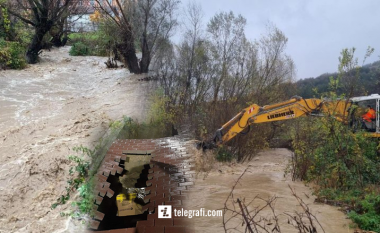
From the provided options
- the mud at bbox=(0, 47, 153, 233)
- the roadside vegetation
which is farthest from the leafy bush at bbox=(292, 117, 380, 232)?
the mud at bbox=(0, 47, 153, 233)

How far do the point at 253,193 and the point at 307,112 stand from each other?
299cm

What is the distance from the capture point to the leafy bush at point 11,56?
17.2m

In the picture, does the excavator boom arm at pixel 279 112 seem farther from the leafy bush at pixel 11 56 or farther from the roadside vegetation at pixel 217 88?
the leafy bush at pixel 11 56

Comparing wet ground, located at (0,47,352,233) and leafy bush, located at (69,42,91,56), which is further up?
leafy bush, located at (69,42,91,56)

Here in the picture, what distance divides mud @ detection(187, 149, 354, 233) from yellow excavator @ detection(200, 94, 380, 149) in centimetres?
112

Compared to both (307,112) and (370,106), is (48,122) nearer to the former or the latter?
(307,112)

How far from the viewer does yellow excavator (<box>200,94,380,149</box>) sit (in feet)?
30.1

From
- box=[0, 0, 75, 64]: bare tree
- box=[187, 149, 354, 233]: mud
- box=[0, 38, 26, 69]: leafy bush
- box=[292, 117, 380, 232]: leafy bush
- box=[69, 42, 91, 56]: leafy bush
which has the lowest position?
box=[187, 149, 354, 233]: mud

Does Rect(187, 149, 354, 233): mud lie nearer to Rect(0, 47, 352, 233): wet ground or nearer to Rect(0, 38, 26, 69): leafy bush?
Rect(0, 47, 352, 233): wet ground

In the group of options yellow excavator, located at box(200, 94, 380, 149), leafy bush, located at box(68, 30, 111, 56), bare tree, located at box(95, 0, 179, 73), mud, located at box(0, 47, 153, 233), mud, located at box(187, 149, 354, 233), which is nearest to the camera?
mud, located at box(0, 47, 153, 233)

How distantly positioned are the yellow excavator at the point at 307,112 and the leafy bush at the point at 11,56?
1123cm

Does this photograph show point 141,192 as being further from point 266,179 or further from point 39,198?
point 266,179

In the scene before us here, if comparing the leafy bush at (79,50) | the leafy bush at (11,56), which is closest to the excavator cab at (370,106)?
the leafy bush at (11,56)

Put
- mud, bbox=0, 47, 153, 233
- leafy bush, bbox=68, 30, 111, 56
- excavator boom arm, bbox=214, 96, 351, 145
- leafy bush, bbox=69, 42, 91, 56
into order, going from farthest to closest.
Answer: leafy bush, bbox=69, 42, 91, 56 → leafy bush, bbox=68, 30, 111, 56 → excavator boom arm, bbox=214, 96, 351, 145 → mud, bbox=0, 47, 153, 233
